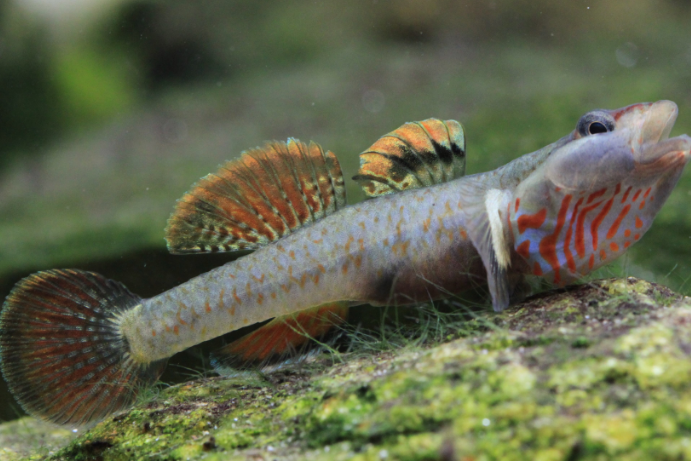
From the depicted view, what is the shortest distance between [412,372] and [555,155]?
158cm

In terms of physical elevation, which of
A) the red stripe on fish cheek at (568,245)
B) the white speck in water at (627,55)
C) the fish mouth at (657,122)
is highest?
the white speck in water at (627,55)

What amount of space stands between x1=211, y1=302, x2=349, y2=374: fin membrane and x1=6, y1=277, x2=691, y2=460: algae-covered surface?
1.54 ft

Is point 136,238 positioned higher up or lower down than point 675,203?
higher up

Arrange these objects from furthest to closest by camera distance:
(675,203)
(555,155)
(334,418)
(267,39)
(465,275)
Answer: (267,39), (675,203), (465,275), (555,155), (334,418)

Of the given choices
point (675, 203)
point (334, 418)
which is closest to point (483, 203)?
point (334, 418)

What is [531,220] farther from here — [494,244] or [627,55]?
[627,55]

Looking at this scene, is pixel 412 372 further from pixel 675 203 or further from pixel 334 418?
pixel 675 203

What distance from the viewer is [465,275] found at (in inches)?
126

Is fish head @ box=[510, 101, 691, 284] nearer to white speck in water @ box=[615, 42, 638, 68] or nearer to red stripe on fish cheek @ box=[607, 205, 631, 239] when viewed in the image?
red stripe on fish cheek @ box=[607, 205, 631, 239]

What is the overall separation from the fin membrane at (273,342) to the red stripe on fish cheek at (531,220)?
4.43ft

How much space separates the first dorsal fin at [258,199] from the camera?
3342 millimetres

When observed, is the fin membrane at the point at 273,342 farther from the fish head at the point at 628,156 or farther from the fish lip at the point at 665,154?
the fish lip at the point at 665,154

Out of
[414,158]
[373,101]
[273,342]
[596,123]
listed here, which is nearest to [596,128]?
[596,123]

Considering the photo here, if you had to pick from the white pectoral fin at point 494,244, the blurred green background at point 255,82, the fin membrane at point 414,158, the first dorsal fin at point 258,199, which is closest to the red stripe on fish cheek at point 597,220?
the white pectoral fin at point 494,244
